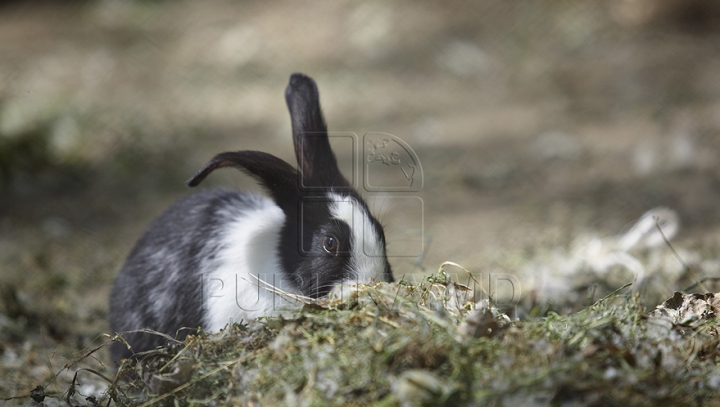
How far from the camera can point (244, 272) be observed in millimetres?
3461

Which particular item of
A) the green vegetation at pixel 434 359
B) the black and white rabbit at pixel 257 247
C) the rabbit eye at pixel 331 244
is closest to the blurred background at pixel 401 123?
→ the black and white rabbit at pixel 257 247

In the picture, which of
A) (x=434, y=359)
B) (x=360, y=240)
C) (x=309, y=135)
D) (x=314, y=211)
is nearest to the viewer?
(x=434, y=359)

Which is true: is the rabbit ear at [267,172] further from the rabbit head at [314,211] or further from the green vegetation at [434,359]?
the green vegetation at [434,359]

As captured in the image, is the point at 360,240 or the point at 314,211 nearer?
the point at 360,240

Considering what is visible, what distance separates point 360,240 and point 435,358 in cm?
132

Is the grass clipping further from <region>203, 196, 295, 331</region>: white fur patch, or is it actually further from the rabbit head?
<region>203, 196, 295, 331</region>: white fur patch

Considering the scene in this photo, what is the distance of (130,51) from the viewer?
932cm

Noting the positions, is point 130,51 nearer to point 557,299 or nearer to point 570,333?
point 557,299

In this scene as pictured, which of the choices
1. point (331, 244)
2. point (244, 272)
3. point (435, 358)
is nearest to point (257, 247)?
point (244, 272)

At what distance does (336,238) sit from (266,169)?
19.1 inches

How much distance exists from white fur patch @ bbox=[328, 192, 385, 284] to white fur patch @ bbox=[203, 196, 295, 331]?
1.37 ft

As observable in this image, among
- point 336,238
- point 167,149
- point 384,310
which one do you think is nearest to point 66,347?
point 336,238

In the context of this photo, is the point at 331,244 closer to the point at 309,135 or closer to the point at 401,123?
the point at 309,135

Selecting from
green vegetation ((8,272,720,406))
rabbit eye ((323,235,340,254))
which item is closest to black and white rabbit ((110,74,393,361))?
rabbit eye ((323,235,340,254))
